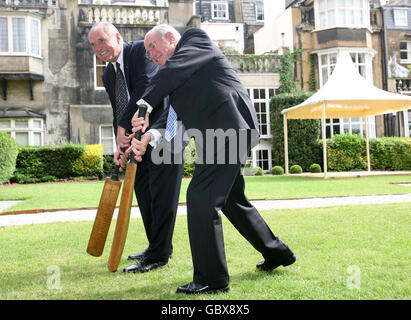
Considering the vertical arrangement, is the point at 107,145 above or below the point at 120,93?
above

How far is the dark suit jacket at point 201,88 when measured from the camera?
276 cm

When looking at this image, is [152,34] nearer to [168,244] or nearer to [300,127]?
[168,244]

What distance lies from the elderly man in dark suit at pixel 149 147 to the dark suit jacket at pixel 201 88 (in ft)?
2.78

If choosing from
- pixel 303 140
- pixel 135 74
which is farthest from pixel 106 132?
pixel 135 74

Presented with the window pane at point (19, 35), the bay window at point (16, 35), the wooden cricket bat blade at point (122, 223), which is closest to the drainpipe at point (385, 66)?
the bay window at point (16, 35)

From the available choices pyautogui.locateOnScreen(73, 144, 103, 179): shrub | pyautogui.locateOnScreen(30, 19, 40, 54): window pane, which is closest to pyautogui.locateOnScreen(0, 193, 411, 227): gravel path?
pyautogui.locateOnScreen(73, 144, 103, 179): shrub

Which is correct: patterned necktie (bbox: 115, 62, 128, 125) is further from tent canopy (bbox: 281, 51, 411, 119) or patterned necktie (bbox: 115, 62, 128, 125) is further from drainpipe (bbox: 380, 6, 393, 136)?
drainpipe (bbox: 380, 6, 393, 136)

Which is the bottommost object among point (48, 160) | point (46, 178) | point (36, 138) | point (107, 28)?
point (46, 178)

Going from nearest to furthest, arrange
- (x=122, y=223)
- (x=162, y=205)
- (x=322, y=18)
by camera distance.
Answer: (x=122, y=223) → (x=162, y=205) → (x=322, y=18)

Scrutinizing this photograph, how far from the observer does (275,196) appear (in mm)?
8750

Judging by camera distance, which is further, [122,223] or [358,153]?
[358,153]

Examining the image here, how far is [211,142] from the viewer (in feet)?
9.00

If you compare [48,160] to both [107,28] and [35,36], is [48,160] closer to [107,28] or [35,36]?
[35,36]

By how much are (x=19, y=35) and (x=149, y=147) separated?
19.4 metres
